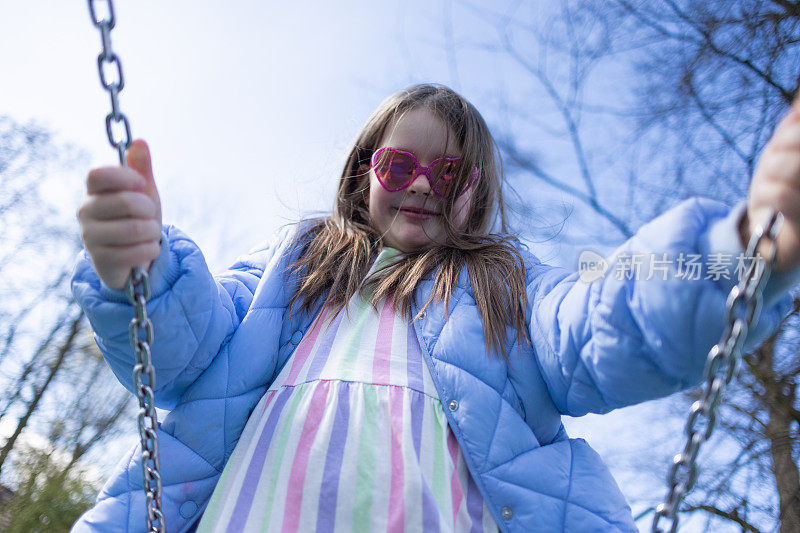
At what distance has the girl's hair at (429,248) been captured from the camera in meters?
1.44

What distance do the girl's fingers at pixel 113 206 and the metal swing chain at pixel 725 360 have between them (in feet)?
3.00

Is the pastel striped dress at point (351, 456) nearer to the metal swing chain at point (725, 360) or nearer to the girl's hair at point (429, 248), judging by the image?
the girl's hair at point (429, 248)

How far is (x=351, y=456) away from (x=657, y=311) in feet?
2.04

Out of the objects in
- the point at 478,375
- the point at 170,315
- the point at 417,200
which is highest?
the point at 417,200

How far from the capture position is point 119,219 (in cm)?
103

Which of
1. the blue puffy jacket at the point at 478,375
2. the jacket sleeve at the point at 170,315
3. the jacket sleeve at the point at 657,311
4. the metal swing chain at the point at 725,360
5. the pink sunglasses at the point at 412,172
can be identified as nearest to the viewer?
the metal swing chain at the point at 725,360

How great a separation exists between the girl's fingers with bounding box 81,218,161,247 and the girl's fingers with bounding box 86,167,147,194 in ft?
0.18

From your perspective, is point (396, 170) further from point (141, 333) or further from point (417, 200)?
point (141, 333)

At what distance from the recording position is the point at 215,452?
134 cm

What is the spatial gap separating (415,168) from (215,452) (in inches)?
34.8

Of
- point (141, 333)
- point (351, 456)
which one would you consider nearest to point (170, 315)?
point (141, 333)

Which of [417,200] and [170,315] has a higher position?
[417,200]

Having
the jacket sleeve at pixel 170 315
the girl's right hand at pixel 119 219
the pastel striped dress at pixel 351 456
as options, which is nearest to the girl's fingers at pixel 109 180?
the girl's right hand at pixel 119 219

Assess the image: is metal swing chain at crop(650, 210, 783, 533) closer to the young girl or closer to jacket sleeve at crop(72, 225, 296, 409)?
the young girl
